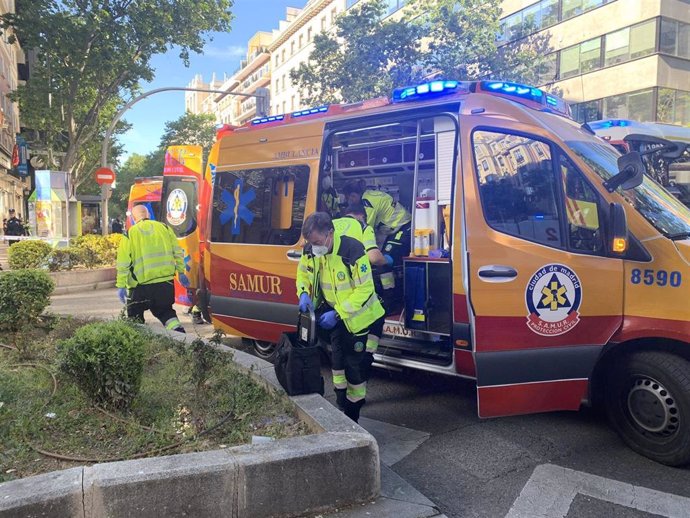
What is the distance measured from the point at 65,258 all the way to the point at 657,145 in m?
11.2

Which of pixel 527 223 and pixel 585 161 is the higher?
pixel 585 161

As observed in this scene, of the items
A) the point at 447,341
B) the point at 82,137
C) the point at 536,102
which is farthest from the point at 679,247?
the point at 82,137

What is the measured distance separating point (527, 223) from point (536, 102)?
1280mm

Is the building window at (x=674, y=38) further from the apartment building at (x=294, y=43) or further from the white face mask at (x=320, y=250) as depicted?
the apartment building at (x=294, y=43)

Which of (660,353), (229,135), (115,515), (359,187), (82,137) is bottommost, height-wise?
(115,515)

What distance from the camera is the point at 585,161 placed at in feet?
13.1

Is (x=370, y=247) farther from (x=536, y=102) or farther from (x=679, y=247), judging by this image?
(x=679, y=247)

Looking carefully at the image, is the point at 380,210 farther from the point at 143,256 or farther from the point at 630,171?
the point at 630,171

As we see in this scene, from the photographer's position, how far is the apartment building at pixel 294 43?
2178 inches

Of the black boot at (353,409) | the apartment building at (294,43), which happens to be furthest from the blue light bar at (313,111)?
the apartment building at (294,43)

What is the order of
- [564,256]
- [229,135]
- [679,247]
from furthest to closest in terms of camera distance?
[229,135] < [564,256] < [679,247]

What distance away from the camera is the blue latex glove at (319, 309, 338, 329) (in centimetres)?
410

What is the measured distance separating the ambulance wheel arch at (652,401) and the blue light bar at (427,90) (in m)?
2.27

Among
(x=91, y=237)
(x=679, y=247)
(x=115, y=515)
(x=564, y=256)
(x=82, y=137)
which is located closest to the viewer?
(x=115, y=515)
